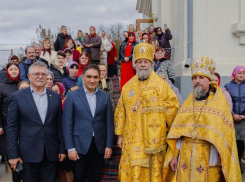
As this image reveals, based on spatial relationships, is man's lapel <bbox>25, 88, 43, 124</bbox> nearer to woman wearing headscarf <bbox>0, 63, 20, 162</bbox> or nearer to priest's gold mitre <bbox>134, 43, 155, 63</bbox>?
woman wearing headscarf <bbox>0, 63, 20, 162</bbox>

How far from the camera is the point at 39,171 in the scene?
3.77 metres

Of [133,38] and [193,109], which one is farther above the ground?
[133,38]

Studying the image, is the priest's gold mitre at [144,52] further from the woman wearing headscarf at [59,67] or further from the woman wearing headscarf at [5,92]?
the woman wearing headscarf at [59,67]

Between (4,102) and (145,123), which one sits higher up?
(4,102)

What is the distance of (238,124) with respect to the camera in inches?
197

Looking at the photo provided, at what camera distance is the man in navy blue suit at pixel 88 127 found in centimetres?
388

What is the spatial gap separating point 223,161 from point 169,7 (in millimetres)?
8077

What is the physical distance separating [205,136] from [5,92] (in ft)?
10.4

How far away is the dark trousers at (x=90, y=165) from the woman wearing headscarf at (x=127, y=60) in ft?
12.3

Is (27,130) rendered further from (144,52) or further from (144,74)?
(144,52)

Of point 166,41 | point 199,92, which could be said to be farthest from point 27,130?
point 166,41

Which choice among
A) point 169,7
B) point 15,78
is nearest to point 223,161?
point 15,78

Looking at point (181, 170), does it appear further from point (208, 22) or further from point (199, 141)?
point (208, 22)

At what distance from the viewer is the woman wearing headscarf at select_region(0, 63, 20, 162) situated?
472cm
